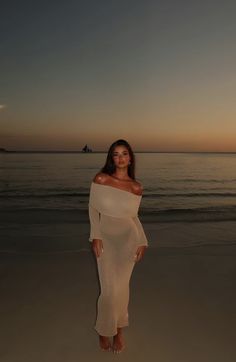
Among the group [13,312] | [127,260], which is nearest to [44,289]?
[13,312]

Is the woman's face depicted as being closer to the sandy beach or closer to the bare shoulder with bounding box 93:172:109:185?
the bare shoulder with bounding box 93:172:109:185

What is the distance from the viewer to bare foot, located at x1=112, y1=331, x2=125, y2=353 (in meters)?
4.05

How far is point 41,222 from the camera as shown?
12.4 m

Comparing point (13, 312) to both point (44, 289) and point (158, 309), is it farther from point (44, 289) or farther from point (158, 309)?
point (158, 309)

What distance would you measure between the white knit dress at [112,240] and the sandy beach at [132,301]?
0.55m

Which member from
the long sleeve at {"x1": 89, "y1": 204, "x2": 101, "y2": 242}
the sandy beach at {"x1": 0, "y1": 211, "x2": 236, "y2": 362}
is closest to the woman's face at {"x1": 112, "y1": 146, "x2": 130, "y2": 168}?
the long sleeve at {"x1": 89, "y1": 204, "x2": 101, "y2": 242}

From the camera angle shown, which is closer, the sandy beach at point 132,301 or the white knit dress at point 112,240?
the white knit dress at point 112,240

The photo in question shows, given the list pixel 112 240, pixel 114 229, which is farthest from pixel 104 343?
pixel 114 229

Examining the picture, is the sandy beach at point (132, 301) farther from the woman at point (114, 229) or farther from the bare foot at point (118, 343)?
the woman at point (114, 229)

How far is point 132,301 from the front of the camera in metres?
5.44

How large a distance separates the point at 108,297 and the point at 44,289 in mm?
2245

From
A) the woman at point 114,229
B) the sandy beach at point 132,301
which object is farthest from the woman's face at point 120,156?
the sandy beach at point 132,301

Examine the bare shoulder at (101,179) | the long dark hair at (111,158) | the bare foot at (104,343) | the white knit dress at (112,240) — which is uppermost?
the long dark hair at (111,158)

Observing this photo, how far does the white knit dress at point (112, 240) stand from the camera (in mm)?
3889
